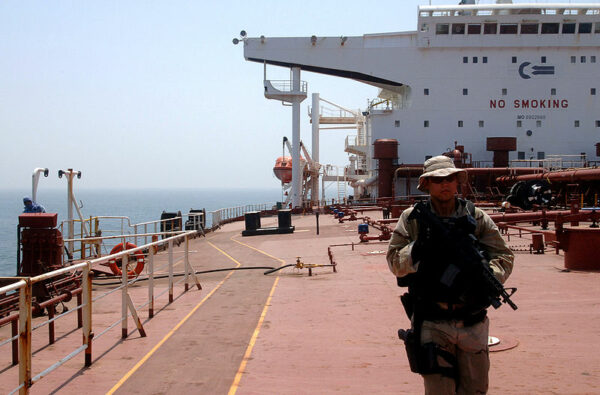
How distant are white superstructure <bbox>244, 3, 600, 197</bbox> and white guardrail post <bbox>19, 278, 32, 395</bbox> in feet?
104

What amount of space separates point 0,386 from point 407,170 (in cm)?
2844

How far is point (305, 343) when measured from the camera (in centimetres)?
603

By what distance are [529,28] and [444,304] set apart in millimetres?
35548

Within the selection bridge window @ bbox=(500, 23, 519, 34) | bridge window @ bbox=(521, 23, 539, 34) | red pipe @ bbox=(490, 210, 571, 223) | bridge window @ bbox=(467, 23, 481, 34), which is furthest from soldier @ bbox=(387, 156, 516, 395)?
bridge window @ bbox=(521, 23, 539, 34)

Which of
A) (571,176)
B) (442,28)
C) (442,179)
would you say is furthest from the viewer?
(442,28)

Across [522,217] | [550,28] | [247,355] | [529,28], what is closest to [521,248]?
[522,217]

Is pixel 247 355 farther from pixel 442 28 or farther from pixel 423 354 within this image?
pixel 442 28

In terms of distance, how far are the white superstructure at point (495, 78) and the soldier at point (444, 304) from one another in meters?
31.7

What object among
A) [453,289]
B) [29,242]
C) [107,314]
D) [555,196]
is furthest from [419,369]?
[555,196]

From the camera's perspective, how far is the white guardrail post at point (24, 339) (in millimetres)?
4129

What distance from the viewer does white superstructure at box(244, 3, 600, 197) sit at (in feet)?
113

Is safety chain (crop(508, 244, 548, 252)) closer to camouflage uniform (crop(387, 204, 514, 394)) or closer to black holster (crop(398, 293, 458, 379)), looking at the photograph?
camouflage uniform (crop(387, 204, 514, 394))

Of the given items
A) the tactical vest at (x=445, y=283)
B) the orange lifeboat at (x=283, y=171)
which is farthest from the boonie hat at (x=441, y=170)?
the orange lifeboat at (x=283, y=171)

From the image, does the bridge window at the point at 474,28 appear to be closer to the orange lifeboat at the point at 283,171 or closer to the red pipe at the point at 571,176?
the red pipe at the point at 571,176
